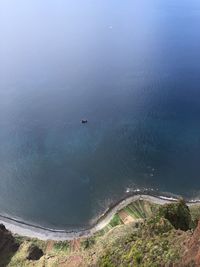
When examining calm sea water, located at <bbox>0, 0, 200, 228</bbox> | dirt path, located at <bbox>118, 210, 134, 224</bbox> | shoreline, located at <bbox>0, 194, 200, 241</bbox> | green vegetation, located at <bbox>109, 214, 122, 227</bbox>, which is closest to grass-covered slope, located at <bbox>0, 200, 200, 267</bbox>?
shoreline, located at <bbox>0, 194, 200, 241</bbox>

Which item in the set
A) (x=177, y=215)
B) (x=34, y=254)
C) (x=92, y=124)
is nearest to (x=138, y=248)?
(x=177, y=215)

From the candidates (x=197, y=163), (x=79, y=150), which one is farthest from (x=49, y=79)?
(x=197, y=163)

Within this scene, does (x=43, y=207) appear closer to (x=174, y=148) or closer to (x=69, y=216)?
(x=69, y=216)

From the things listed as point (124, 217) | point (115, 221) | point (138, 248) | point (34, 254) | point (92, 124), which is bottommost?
point (34, 254)

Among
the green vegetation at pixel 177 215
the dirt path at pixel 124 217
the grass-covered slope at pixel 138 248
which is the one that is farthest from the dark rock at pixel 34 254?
the green vegetation at pixel 177 215

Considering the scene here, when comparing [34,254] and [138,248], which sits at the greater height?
[138,248]

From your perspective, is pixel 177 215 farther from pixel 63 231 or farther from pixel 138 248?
pixel 63 231
